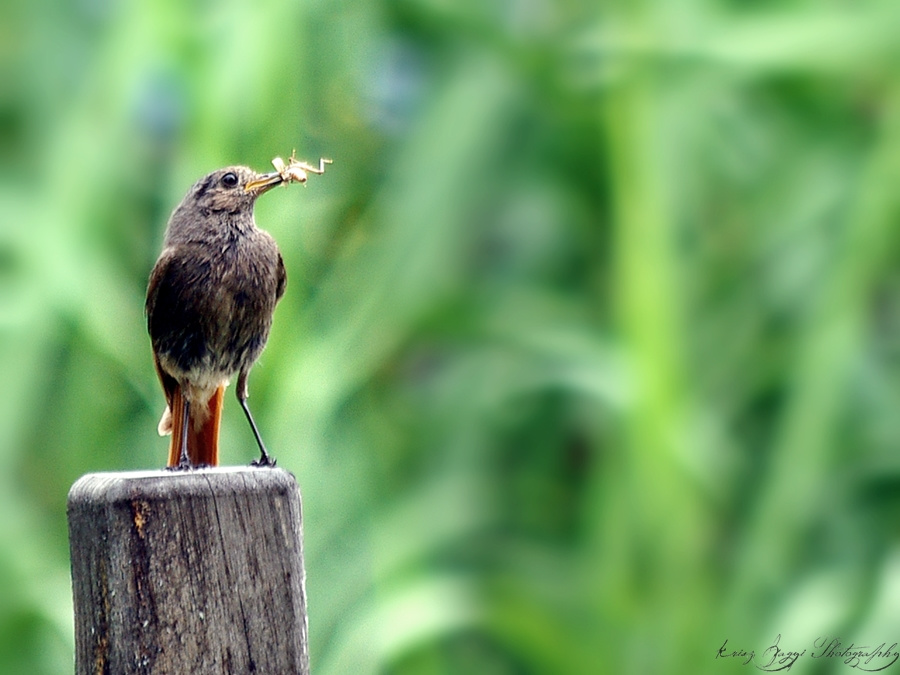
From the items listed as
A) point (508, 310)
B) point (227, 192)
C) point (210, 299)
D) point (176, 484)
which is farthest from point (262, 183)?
point (508, 310)

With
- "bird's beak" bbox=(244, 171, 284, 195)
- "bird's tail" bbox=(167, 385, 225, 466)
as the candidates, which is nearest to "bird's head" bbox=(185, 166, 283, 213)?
"bird's beak" bbox=(244, 171, 284, 195)

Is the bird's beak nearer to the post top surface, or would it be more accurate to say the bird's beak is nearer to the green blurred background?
the post top surface

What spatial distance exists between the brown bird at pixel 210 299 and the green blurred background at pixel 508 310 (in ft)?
3.63

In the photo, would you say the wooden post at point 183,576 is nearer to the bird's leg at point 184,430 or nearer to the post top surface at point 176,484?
the post top surface at point 176,484

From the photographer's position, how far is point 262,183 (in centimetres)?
310

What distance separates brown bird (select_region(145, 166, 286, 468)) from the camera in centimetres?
305

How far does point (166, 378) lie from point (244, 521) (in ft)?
3.64

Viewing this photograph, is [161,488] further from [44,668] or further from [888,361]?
[888,361]

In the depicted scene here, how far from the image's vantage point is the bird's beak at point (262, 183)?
3043 mm

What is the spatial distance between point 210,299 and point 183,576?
1.01m

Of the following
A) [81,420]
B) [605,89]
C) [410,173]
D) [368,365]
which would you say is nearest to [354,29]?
[410,173]

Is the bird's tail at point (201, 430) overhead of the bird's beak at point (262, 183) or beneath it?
beneath

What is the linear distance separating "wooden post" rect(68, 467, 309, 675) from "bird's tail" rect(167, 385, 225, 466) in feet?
2.93

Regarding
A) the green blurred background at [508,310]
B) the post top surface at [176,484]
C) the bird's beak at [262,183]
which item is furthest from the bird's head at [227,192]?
the green blurred background at [508,310]
